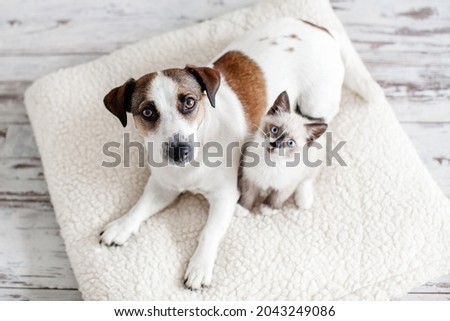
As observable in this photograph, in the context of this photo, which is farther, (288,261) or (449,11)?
(449,11)

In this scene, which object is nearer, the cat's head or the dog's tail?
the cat's head

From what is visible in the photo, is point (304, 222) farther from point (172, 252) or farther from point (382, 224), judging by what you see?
point (172, 252)

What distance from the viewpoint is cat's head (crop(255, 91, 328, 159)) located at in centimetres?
220

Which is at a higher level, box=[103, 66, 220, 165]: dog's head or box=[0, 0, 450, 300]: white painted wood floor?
box=[103, 66, 220, 165]: dog's head

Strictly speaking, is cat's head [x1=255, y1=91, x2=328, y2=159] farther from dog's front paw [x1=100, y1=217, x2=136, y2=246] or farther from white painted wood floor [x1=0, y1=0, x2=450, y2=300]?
white painted wood floor [x1=0, y1=0, x2=450, y2=300]

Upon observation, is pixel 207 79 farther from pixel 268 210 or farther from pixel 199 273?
pixel 199 273

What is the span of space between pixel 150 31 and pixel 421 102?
1628 millimetres

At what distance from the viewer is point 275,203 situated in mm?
2541

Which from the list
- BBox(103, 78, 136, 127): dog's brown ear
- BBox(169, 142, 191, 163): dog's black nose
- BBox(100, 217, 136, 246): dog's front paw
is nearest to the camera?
BBox(169, 142, 191, 163): dog's black nose

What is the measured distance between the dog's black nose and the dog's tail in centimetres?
111

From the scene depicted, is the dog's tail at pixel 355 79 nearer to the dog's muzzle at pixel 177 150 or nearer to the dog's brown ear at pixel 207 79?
the dog's brown ear at pixel 207 79

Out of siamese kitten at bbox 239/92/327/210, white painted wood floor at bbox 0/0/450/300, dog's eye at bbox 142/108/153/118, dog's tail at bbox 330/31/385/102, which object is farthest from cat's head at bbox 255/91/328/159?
white painted wood floor at bbox 0/0/450/300

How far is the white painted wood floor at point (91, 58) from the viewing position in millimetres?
2703

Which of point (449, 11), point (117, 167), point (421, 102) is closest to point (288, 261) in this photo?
point (117, 167)
